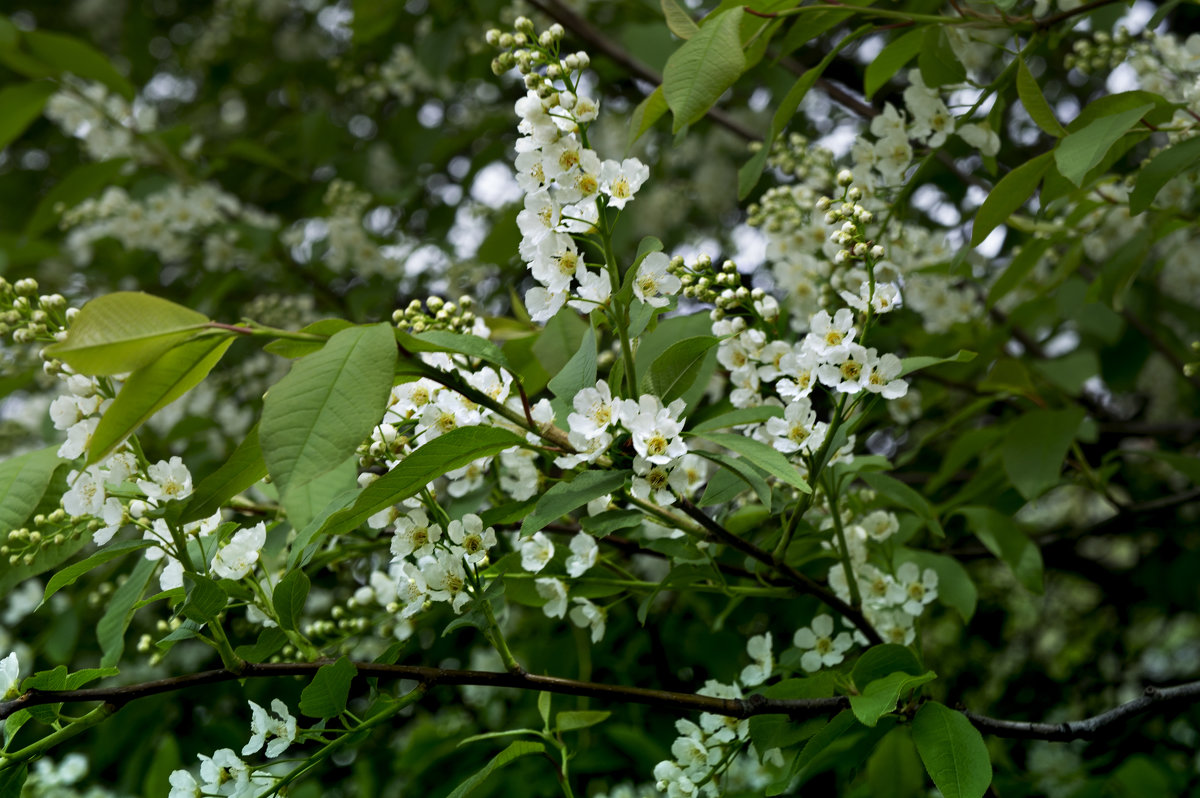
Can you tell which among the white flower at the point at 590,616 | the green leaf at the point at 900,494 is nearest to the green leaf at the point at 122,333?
the white flower at the point at 590,616

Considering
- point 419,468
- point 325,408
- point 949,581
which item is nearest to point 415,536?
point 419,468

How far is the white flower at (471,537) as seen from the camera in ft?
3.61

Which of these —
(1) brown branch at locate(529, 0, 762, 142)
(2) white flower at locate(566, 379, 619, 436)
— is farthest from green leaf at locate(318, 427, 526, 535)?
(1) brown branch at locate(529, 0, 762, 142)

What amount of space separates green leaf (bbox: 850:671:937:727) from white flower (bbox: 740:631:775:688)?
0.89 ft

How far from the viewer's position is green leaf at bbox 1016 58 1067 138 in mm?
1319

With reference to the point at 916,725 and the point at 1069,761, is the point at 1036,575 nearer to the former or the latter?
the point at 916,725

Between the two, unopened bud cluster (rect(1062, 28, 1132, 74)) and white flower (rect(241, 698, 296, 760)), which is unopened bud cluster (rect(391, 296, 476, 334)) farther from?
unopened bud cluster (rect(1062, 28, 1132, 74))

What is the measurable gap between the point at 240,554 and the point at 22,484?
28 centimetres

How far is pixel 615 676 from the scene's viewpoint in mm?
2297

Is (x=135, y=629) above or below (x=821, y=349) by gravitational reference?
below

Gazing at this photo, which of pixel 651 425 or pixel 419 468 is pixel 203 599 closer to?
pixel 419 468

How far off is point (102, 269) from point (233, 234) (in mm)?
843

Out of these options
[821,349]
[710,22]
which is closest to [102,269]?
[710,22]

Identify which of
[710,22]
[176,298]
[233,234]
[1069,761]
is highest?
[710,22]
